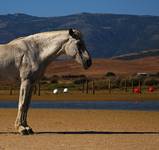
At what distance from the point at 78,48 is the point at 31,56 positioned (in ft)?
4.85

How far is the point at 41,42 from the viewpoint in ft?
67.8

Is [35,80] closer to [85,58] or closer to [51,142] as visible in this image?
[85,58]

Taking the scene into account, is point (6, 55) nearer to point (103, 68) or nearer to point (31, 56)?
point (31, 56)

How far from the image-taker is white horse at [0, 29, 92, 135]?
2005 centimetres

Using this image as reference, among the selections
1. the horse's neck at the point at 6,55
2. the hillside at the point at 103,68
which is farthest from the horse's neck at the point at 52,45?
the hillside at the point at 103,68

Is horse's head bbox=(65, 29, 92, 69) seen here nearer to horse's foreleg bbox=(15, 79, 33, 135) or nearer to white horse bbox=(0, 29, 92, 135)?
white horse bbox=(0, 29, 92, 135)

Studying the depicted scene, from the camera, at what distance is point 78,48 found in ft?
66.5

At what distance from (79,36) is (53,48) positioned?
944 millimetres

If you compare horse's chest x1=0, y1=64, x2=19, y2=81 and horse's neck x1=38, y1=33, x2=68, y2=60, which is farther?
horse's neck x1=38, y1=33, x2=68, y2=60

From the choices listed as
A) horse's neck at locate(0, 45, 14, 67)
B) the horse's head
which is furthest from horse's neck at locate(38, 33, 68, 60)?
horse's neck at locate(0, 45, 14, 67)

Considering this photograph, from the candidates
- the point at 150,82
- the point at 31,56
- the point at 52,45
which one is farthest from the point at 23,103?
the point at 150,82

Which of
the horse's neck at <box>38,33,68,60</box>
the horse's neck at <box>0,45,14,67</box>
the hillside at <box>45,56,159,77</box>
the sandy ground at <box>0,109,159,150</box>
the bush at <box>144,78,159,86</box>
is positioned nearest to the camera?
the sandy ground at <box>0,109,159,150</box>

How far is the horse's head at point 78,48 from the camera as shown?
2028cm

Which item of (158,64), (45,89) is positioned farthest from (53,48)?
(158,64)
